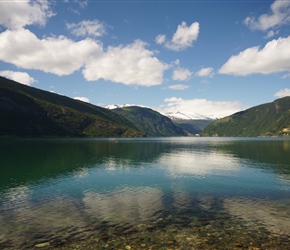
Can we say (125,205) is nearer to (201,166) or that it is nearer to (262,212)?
(262,212)

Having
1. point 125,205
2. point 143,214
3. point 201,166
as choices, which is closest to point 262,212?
point 143,214

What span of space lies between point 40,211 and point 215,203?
28.1 metres

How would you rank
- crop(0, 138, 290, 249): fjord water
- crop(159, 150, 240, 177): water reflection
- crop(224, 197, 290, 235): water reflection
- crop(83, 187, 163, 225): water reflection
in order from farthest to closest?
crop(159, 150, 240, 177): water reflection, crop(83, 187, 163, 225): water reflection, crop(224, 197, 290, 235): water reflection, crop(0, 138, 290, 249): fjord water

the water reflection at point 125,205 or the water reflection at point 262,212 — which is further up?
the water reflection at point 125,205

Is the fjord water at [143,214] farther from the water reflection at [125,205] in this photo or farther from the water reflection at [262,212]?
the water reflection at [125,205]

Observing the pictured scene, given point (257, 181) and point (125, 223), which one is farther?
point (257, 181)

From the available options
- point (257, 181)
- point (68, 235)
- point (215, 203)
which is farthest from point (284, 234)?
point (257, 181)

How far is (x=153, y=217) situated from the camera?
3622 centimetres

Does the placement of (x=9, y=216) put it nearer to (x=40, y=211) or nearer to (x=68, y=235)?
(x=40, y=211)

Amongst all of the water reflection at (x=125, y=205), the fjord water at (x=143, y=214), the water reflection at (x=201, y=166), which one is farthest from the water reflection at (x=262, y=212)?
the water reflection at (x=201, y=166)

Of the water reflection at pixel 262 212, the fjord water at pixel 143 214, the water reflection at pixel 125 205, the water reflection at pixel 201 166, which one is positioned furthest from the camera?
the water reflection at pixel 201 166

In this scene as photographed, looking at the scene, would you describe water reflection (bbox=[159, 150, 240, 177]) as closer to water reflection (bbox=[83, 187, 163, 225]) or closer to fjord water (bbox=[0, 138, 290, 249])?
fjord water (bbox=[0, 138, 290, 249])

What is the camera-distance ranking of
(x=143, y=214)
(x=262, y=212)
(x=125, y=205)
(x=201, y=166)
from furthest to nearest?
(x=201, y=166) < (x=125, y=205) < (x=262, y=212) < (x=143, y=214)

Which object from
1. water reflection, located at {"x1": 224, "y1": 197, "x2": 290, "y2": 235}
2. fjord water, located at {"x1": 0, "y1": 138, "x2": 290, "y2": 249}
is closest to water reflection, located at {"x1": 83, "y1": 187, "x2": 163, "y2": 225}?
fjord water, located at {"x1": 0, "y1": 138, "x2": 290, "y2": 249}
